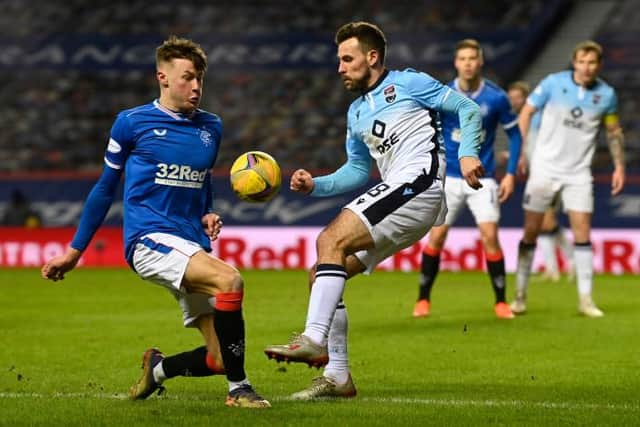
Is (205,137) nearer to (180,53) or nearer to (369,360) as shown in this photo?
(180,53)

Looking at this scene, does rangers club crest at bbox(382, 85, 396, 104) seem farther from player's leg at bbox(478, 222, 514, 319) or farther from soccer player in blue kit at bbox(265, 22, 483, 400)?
player's leg at bbox(478, 222, 514, 319)

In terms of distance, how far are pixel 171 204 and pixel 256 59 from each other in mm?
22557

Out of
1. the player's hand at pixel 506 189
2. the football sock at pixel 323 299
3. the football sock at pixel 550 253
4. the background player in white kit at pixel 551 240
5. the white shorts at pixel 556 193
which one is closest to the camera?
the football sock at pixel 323 299

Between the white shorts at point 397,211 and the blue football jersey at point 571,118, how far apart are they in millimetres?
5510

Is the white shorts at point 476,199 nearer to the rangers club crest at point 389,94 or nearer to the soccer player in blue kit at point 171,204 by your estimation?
the rangers club crest at point 389,94

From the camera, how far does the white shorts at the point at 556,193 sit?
486 inches

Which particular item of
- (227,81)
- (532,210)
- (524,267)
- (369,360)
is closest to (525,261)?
(524,267)

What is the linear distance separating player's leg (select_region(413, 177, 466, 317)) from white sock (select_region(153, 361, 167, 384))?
5510mm

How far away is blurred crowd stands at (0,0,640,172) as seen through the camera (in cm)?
2673

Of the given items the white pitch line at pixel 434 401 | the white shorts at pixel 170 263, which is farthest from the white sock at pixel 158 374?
the white shorts at pixel 170 263

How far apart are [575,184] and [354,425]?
263 inches

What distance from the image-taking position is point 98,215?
691 centimetres

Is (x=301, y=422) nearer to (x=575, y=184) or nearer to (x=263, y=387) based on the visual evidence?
(x=263, y=387)

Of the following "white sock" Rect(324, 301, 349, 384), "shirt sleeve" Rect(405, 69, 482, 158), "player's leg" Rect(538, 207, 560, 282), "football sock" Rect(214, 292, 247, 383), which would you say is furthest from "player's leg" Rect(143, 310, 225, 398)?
"player's leg" Rect(538, 207, 560, 282)
